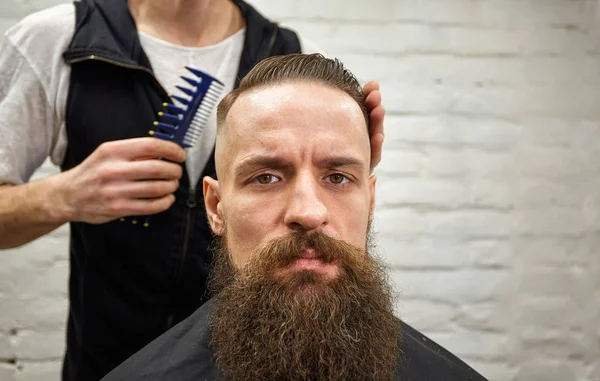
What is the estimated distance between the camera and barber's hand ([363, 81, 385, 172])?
44.9 inches

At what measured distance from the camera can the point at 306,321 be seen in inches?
34.8

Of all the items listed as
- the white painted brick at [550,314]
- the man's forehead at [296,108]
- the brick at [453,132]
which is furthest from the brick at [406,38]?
the white painted brick at [550,314]

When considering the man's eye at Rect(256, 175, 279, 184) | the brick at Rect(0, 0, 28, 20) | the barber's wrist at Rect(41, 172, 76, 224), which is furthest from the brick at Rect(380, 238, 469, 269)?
the brick at Rect(0, 0, 28, 20)

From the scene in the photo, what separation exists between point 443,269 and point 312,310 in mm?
1115

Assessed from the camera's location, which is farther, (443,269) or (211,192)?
(443,269)

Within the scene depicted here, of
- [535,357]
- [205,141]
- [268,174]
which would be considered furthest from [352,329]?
[535,357]

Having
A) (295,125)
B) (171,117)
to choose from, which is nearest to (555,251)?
(295,125)

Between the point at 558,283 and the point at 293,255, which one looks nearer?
the point at 293,255

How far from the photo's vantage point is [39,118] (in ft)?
4.03

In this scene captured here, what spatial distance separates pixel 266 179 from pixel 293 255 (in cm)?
17

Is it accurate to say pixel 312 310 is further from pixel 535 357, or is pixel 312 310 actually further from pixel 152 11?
pixel 535 357

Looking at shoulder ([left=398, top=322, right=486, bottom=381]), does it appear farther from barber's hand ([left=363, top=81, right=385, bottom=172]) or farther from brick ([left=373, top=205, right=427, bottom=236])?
brick ([left=373, top=205, right=427, bottom=236])

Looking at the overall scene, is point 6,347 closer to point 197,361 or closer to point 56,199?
point 56,199

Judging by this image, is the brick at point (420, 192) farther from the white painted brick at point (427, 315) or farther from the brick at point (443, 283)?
the white painted brick at point (427, 315)
